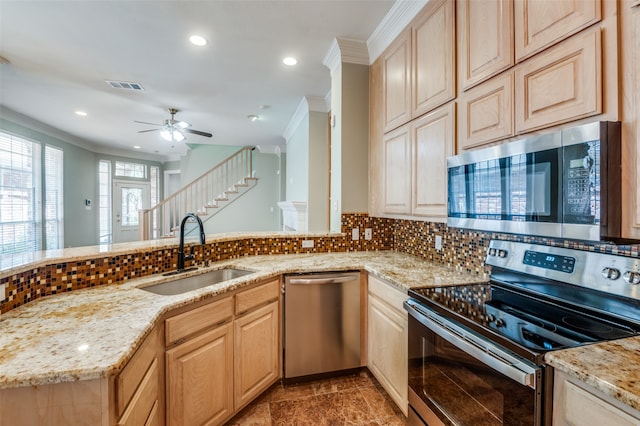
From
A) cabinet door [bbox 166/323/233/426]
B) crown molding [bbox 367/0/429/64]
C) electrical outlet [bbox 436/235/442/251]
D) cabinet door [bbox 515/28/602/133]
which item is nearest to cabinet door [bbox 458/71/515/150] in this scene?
cabinet door [bbox 515/28/602/133]

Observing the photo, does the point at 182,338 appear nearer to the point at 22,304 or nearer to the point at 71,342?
the point at 71,342

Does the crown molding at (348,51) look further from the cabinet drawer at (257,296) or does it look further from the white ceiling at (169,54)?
the cabinet drawer at (257,296)

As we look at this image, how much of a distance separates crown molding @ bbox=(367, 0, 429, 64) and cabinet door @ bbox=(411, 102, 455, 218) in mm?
833

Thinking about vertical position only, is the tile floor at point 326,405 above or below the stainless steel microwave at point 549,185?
below

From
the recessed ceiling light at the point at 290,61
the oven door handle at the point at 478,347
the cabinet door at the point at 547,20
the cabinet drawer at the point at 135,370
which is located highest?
the recessed ceiling light at the point at 290,61

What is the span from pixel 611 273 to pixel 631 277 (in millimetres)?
70

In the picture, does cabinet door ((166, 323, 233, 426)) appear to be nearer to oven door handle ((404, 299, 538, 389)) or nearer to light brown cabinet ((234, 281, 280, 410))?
light brown cabinet ((234, 281, 280, 410))

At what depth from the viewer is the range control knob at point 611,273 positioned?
1.15 m

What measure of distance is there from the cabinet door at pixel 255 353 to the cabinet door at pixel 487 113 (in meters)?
1.69

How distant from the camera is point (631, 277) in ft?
3.61

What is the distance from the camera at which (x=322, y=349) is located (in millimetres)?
2252

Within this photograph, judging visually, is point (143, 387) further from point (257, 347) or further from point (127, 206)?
point (127, 206)

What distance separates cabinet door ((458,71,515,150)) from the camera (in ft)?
4.72

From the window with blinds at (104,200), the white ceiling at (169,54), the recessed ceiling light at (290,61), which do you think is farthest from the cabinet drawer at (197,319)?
the window with blinds at (104,200)
